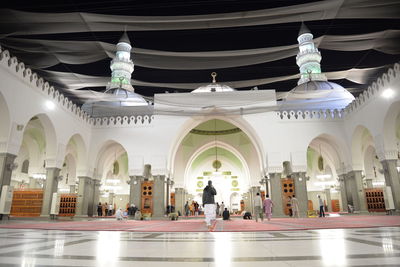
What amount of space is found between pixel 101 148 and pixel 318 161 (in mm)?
16220

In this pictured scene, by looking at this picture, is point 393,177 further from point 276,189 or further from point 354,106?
point 276,189

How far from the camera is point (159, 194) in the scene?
14.7 metres

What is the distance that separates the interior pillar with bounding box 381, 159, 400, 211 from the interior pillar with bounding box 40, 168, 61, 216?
14465 millimetres

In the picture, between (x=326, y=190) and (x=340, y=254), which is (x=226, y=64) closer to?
(x=340, y=254)

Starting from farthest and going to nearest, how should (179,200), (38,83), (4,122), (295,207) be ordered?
1. (179,200)
2. (295,207)
3. (38,83)
4. (4,122)

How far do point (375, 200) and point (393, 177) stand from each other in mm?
3217

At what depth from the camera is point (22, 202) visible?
13500mm

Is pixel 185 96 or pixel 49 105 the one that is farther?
pixel 185 96

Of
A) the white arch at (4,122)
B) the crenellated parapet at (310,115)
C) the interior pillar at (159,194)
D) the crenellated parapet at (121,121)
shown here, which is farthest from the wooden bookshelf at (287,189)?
the white arch at (4,122)

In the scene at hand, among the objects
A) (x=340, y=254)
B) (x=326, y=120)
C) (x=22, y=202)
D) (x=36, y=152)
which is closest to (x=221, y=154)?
(x=326, y=120)

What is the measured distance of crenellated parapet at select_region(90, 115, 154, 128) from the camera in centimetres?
1562

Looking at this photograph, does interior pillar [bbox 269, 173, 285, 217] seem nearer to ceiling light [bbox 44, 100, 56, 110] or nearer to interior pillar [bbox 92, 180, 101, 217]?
interior pillar [bbox 92, 180, 101, 217]

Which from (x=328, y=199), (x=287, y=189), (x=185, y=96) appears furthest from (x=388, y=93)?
(x=328, y=199)

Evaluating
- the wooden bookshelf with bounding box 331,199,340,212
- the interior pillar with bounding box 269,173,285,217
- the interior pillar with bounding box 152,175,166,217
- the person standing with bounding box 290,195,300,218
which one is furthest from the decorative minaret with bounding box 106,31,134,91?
the wooden bookshelf with bounding box 331,199,340,212
